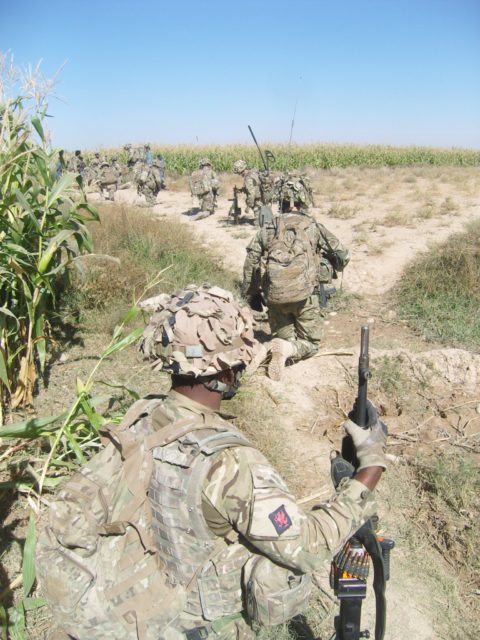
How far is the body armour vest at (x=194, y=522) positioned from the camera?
143 cm

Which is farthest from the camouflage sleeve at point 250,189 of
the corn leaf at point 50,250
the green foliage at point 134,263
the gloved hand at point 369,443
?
the gloved hand at point 369,443

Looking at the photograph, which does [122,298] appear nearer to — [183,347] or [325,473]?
[325,473]

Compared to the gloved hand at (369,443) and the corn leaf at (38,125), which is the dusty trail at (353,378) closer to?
the gloved hand at (369,443)

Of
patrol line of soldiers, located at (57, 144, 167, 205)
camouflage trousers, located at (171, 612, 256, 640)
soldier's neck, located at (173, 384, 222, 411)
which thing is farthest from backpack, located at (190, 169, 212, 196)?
camouflage trousers, located at (171, 612, 256, 640)

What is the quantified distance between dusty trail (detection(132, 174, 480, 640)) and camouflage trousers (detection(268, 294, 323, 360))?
186mm

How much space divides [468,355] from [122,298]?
3821 mm

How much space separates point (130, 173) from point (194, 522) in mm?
22036

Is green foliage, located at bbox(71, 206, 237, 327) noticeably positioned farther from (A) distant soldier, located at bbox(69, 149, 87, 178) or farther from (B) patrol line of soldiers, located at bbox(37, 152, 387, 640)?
(A) distant soldier, located at bbox(69, 149, 87, 178)

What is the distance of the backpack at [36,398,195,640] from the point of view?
155 cm

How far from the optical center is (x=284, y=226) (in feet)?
18.0

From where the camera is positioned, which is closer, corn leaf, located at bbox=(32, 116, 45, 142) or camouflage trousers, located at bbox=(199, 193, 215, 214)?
corn leaf, located at bbox=(32, 116, 45, 142)

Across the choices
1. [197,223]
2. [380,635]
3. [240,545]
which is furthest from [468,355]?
[197,223]

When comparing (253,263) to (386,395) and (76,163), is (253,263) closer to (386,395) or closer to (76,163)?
(386,395)

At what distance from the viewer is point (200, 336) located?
158 centimetres
